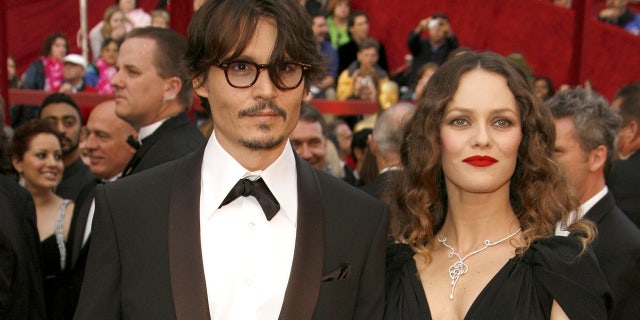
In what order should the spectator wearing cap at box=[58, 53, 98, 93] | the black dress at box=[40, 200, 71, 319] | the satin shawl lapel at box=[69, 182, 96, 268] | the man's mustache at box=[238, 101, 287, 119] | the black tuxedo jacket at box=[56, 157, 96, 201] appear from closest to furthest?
the man's mustache at box=[238, 101, 287, 119] → the satin shawl lapel at box=[69, 182, 96, 268] → the black dress at box=[40, 200, 71, 319] → the black tuxedo jacket at box=[56, 157, 96, 201] → the spectator wearing cap at box=[58, 53, 98, 93]

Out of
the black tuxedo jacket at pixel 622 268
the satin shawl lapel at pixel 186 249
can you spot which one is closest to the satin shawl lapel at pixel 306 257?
the satin shawl lapel at pixel 186 249

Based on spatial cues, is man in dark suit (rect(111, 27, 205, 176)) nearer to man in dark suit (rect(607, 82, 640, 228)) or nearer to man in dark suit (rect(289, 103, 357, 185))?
man in dark suit (rect(289, 103, 357, 185))

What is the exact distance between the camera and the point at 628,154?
561 cm

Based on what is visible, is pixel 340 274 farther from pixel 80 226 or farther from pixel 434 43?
pixel 434 43

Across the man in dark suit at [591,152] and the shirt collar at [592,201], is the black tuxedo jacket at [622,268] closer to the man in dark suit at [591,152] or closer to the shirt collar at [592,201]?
the man in dark suit at [591,152]

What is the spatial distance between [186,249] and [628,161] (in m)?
3.42

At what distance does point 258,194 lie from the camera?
2.53m

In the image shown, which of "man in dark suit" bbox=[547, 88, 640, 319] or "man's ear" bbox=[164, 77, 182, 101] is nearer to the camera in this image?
"man in dark suit" bbox=[547, 88, 640, 319]

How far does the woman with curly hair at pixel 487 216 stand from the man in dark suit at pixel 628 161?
155 centimetres

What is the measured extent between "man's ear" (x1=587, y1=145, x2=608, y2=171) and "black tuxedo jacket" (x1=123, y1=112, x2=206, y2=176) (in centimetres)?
183

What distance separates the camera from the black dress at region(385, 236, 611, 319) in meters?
2.74

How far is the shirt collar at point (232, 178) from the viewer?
253cm

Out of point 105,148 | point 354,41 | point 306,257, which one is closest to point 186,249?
point 306,257

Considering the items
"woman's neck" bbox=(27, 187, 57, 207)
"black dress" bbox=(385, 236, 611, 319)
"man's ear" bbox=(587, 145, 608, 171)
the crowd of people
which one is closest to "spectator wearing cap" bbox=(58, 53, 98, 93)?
"woman's neck" bbox=(27, 187, 57, 207)
